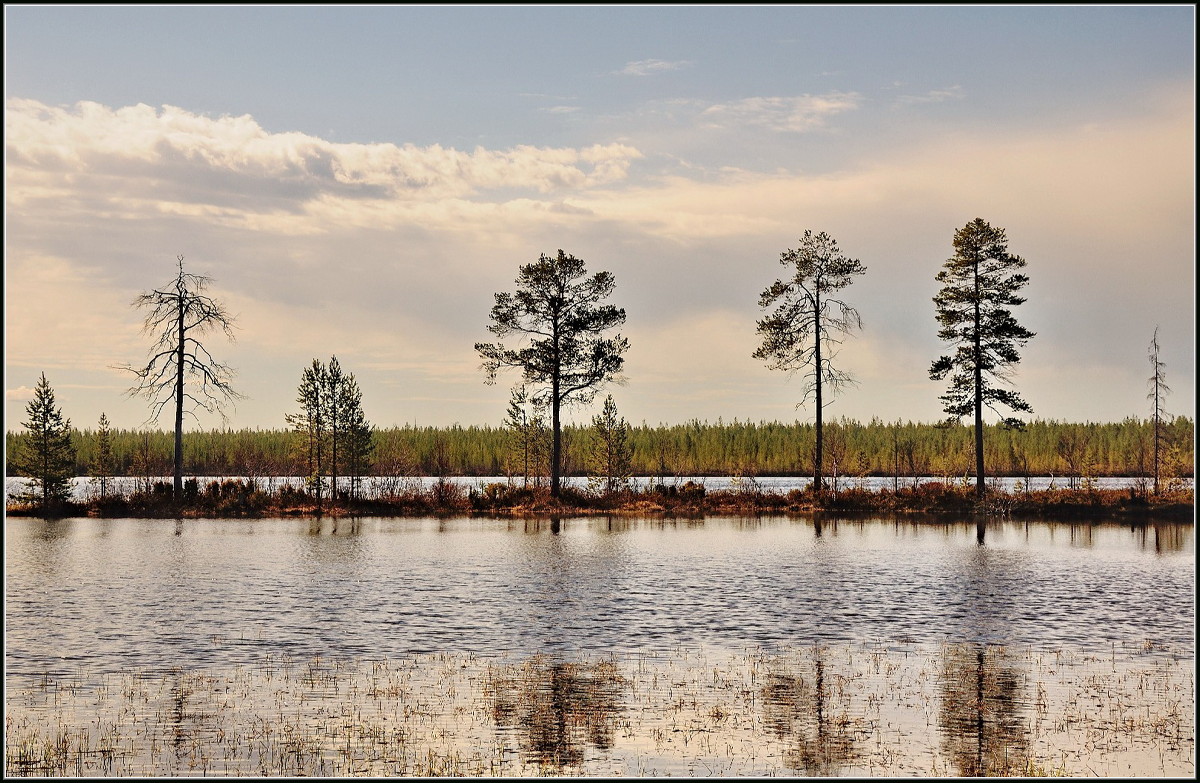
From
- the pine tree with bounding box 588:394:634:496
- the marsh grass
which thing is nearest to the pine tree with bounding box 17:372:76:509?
the pine tree with bounding box 588:394:634:496

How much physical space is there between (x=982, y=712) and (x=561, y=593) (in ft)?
44.4

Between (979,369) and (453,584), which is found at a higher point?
(979,369)

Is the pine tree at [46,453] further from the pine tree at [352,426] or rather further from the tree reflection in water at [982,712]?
the tree reflection in water at [982,712]

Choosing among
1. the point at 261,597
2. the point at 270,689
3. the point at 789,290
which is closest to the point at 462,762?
the point at 270,689

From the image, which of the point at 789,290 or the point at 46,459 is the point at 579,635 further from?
the point at 46,459

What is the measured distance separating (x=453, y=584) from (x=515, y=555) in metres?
8.09

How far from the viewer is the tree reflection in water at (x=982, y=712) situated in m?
12.0

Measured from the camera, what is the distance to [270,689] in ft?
51.1

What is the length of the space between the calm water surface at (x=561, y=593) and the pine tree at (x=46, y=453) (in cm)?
1655

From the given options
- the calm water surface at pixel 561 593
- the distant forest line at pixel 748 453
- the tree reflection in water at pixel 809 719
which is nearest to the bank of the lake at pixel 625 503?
the calm water surface at pixel 561 593

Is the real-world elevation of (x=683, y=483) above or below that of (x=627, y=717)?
below

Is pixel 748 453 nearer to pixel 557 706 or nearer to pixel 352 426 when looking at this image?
pixel 352 426

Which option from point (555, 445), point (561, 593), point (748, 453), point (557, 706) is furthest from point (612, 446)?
point (748, 453)

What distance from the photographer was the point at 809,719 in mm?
13906
